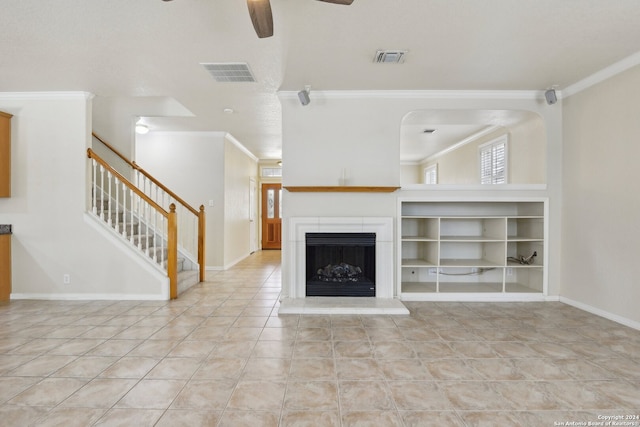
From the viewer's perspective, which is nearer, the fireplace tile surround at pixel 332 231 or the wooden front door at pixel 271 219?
the fireplace tile surround at pixel 332 231

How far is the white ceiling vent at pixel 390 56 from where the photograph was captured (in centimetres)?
313

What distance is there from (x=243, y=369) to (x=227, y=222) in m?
4.59

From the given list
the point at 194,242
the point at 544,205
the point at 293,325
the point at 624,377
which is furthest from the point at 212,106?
the point at 624,377

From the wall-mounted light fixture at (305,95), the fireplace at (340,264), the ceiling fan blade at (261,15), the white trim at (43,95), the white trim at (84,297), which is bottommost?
the white trim at (84,297)

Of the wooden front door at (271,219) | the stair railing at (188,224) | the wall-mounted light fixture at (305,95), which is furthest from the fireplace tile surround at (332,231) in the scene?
the wooden front door at (271,219)

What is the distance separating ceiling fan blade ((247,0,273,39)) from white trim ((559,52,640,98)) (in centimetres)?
351

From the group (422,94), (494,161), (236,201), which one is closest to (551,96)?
(422,94)

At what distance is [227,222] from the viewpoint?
671 centimetres

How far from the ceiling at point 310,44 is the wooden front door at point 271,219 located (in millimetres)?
5750

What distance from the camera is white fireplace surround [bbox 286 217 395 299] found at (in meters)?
4.18

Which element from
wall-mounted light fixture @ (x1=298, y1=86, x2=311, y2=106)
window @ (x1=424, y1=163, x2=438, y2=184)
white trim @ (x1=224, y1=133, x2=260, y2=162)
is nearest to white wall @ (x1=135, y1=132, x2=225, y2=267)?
white trim @ (x1=224, y1=133, x2=260, y2=162)

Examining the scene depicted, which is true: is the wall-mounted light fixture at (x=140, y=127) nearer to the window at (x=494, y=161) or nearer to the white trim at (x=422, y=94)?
the white trim at (x=422, y=94)

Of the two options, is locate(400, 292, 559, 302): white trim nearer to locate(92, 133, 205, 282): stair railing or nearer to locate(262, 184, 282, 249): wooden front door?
locate(92, 133, 205, 282): stair railing

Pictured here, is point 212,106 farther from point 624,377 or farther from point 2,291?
point 624,377
